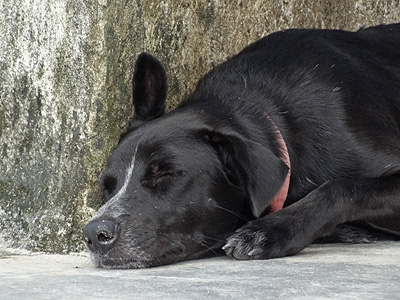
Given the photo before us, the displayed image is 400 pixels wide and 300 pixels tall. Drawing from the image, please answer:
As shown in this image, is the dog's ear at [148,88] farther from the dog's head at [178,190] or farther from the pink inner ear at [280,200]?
the pink inner ear at [280,200]

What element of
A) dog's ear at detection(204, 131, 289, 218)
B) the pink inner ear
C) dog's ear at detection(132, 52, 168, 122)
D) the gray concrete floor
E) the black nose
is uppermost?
dog's ear at detection(132, 52, 168, 122)

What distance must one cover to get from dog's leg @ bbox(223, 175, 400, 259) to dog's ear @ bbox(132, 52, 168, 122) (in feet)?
2.92

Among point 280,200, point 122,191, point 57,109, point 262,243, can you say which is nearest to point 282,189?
point 280,200

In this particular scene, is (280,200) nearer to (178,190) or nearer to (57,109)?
(178,190)

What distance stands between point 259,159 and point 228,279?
0.80 meters

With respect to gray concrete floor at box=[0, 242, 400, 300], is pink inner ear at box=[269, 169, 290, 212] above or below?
above

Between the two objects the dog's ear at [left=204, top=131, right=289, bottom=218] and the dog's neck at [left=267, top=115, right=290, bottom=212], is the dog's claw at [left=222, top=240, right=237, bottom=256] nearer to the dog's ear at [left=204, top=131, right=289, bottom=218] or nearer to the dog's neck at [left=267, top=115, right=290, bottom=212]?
the dog's ear at [left=204, top=131, right=289, bottom=218]

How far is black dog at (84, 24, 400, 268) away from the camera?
→ 3.49 meters

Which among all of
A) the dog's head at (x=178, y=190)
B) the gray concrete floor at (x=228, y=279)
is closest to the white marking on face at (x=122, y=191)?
the dog's head at (x=178, y=190)

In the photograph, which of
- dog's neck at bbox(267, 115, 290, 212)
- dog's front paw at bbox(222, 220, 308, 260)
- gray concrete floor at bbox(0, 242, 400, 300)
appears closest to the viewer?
gray concrete floor at bbox(0, 242, 400, 300)

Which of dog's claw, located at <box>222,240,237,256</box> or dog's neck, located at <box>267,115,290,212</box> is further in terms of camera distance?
dog's neck, located at <box>267,115,290,212</box>

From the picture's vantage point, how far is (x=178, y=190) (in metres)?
3.57

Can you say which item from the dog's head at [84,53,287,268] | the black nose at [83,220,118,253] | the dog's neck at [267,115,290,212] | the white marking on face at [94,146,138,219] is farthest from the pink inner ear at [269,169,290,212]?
the black nose at [83,220,118,253]

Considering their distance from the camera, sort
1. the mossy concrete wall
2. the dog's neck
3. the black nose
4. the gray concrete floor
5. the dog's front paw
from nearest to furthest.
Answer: the gray concrete floor
the black nose
the dog's front paw
the dog's neck
the mossy concrete wall
